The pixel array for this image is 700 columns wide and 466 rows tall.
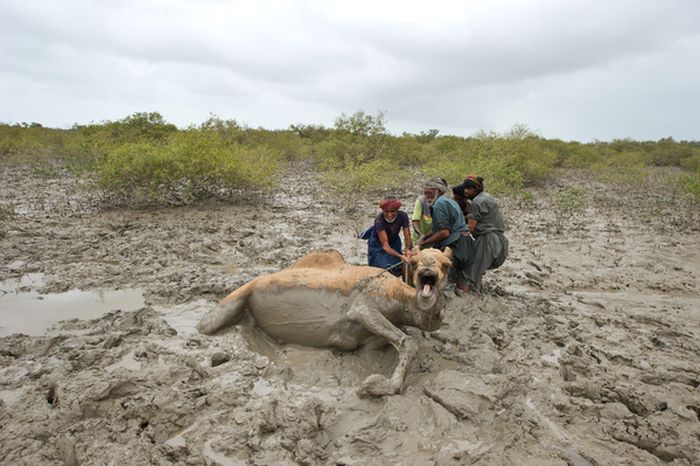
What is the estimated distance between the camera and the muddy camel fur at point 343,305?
3.49m

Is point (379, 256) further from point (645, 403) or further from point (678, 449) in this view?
point (678, 449)

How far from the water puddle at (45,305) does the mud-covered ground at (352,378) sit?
10 cm

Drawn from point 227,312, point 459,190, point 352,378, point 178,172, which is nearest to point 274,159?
point 178,172

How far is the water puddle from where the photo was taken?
505 centimetres

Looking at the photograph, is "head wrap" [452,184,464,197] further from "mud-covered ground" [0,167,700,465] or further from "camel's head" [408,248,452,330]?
"camel's head" [408,248,452,330]

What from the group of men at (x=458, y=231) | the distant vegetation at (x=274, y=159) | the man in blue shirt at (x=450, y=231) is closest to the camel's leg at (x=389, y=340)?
the group of men at (x=458, y=231)

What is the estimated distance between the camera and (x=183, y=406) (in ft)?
10.7

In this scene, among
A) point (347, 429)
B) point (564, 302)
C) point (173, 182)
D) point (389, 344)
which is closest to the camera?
point (347, 429)

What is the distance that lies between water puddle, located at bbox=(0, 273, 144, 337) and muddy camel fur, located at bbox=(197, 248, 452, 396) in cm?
179

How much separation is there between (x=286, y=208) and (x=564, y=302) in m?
8.36

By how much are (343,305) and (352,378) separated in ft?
A: 2.10

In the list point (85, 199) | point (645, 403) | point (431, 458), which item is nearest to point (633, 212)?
point (645, 403)

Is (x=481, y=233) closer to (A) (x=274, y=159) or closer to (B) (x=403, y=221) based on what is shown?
(B) (x=403, y=221)

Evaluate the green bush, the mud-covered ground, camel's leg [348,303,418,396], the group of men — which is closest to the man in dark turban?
the group of men
